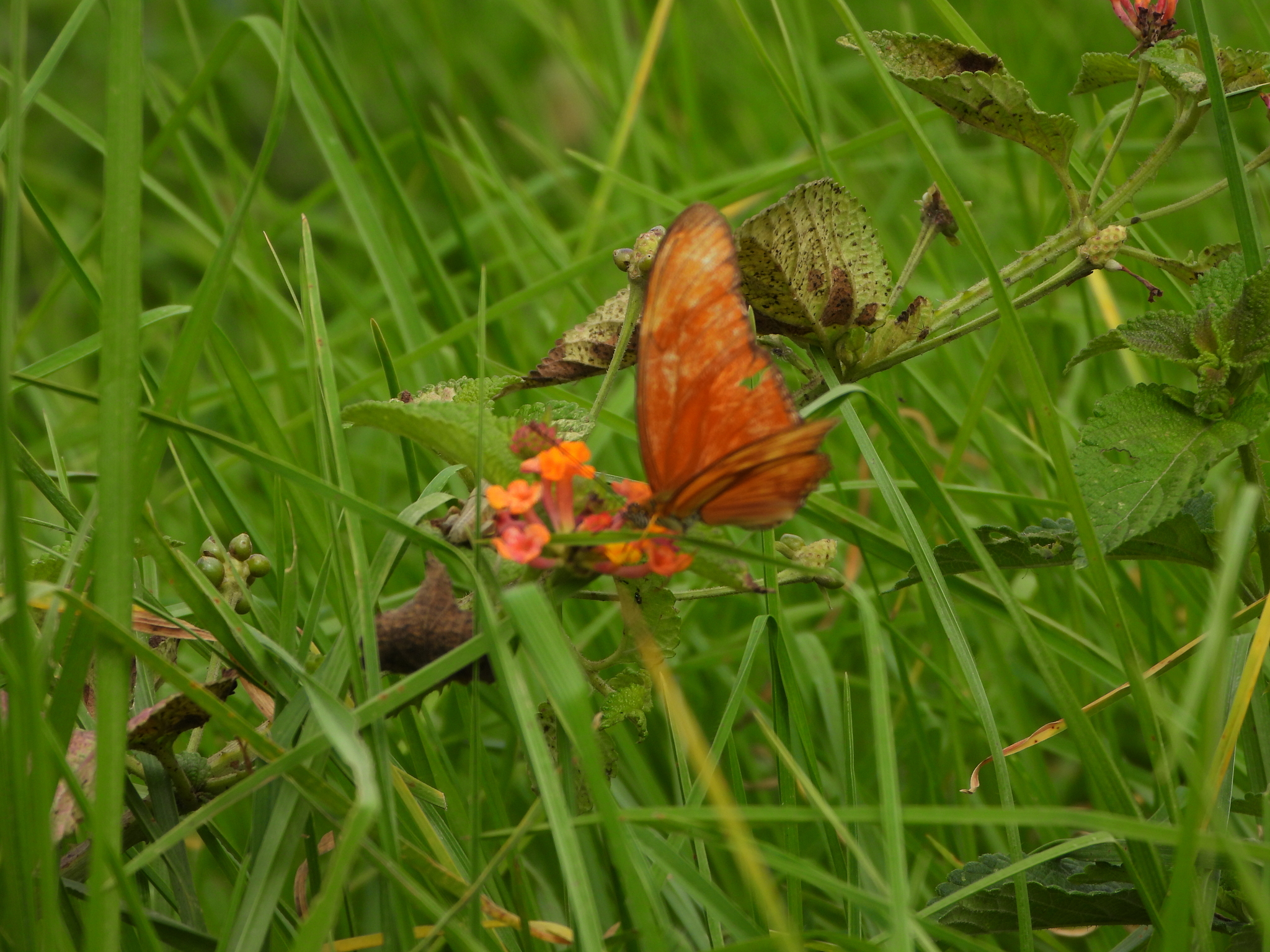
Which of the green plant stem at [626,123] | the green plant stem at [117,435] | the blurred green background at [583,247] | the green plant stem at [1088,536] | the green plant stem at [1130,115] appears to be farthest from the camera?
the green plant stem at [626,123]

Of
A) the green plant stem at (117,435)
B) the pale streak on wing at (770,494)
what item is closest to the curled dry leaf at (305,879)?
the green plant stem at (117,435)

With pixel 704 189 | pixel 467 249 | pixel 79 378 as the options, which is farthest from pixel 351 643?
pixel 79 378

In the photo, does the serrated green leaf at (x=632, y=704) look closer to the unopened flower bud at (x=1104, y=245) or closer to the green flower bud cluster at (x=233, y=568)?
the green flower bud cluster at (x=233, y=568)

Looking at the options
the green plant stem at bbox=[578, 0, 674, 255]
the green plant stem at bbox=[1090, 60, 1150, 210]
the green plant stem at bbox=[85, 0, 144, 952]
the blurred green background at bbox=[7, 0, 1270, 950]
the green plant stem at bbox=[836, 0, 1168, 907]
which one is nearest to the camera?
the green plant stem at bbox=[85, 0, 144, 952]

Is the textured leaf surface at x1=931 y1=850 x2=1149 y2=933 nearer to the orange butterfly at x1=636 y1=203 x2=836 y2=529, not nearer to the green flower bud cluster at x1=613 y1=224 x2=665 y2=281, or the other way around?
the orange butterfly at x1=636 y1=203 x2=836 y2=529

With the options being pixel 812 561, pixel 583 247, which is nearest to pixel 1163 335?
pixel 812 561

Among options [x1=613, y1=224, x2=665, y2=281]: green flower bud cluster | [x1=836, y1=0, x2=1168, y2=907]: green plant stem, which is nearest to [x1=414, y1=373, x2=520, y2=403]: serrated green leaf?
[x1=613, y1=224, x2=665, y2=281]: green flower bud cluster
